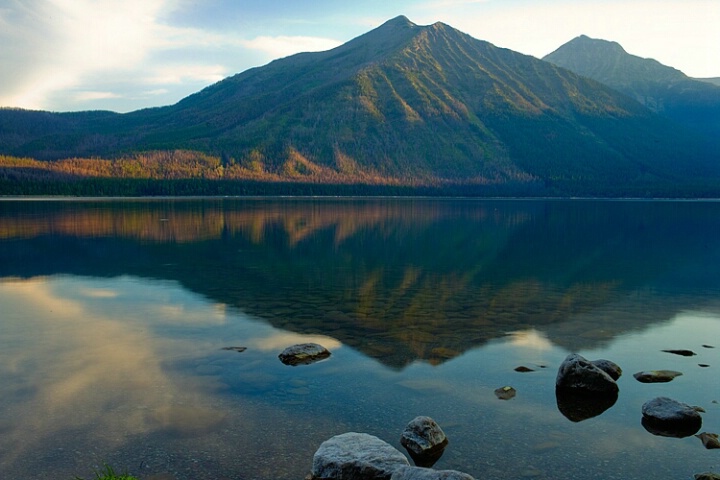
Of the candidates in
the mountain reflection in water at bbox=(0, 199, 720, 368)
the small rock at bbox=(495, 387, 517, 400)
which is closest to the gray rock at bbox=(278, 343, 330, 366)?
the mountain reflection in water at bbox=(0, 199, 720, 368)

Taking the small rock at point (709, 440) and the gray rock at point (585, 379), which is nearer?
the small rock at point (709, 440)

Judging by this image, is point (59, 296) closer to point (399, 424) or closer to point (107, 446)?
point (107, 446)

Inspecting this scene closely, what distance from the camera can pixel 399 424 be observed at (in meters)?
19.0

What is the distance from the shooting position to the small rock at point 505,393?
21672mm

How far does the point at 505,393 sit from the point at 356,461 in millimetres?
9206

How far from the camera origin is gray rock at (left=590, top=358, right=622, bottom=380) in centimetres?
2408

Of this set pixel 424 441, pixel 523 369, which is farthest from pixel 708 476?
pixel 523 369

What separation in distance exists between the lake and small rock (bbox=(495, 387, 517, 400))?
0.29 meters

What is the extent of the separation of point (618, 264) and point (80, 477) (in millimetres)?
58151

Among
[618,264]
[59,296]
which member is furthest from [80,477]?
[618,264]

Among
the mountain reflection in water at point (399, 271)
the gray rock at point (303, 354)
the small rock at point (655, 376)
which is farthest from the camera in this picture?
the mountain reflection in water at point (399, 271)

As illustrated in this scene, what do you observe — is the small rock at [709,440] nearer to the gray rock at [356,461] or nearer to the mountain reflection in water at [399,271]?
the gray rock at [356,461]

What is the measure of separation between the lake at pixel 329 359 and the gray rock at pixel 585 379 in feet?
2.25

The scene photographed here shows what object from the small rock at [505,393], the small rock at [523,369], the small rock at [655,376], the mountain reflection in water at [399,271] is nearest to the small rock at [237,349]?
the mountain reflection in water at [399,271]
